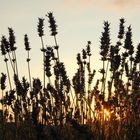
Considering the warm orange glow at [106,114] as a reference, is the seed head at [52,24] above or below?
above

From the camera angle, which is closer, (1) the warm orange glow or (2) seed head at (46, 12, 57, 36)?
(1) the warm orange glow

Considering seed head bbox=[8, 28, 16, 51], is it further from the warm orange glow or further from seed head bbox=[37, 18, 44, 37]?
the warm orange glow

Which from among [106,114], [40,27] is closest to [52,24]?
[40,27]

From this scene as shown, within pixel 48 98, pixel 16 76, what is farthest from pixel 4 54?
pixel 48 98

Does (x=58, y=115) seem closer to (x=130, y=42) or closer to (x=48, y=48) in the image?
(x=48, y=48)

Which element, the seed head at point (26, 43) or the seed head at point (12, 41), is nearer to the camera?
the seed head at point (12, 41)

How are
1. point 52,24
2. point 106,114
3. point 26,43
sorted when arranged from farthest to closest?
point 26,43 < point 52,24 < point 106,114

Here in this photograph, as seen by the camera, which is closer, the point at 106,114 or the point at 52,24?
the point at 106,114

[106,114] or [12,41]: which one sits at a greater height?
[12,41]

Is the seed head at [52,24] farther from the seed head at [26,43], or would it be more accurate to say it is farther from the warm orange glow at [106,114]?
the warm orange glow at [106,114]

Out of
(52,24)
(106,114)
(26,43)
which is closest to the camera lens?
(106,114)

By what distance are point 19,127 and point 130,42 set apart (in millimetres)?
2737

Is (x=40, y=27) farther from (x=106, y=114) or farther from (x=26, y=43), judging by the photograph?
(x=106, y=114)

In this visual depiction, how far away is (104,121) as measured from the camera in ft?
20.7
